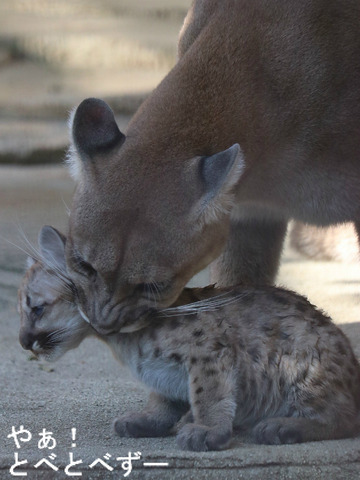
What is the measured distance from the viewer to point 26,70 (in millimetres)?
7746

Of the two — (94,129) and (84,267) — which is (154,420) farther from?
(94,129)

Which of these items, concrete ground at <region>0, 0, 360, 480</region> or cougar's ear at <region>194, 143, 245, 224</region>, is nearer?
cougar's ear at <region>194, 143, 245, 224</region>

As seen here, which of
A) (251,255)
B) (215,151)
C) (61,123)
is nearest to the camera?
(215,151)

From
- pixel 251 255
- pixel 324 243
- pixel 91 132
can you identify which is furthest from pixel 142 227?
pixel 324 243

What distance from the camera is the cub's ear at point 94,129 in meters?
3.50

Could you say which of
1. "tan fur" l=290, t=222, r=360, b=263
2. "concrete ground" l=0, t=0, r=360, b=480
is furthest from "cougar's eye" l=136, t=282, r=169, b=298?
"tan fur" l=290, t=222, r=360, b=263

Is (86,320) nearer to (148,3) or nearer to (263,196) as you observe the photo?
(263,196)

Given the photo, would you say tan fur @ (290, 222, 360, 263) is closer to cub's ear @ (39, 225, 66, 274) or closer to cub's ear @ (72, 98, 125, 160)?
cub's ear @ (39, 225, 66, 274)

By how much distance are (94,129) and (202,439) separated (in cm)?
126

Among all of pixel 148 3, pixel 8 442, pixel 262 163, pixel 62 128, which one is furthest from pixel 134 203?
pixel 148 3

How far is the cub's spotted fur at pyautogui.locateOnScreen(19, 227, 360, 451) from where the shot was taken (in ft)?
10.8

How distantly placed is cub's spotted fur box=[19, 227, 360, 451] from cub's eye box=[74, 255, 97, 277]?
24 centimetres

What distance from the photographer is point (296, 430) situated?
3248 mm

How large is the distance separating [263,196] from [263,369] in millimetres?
915
